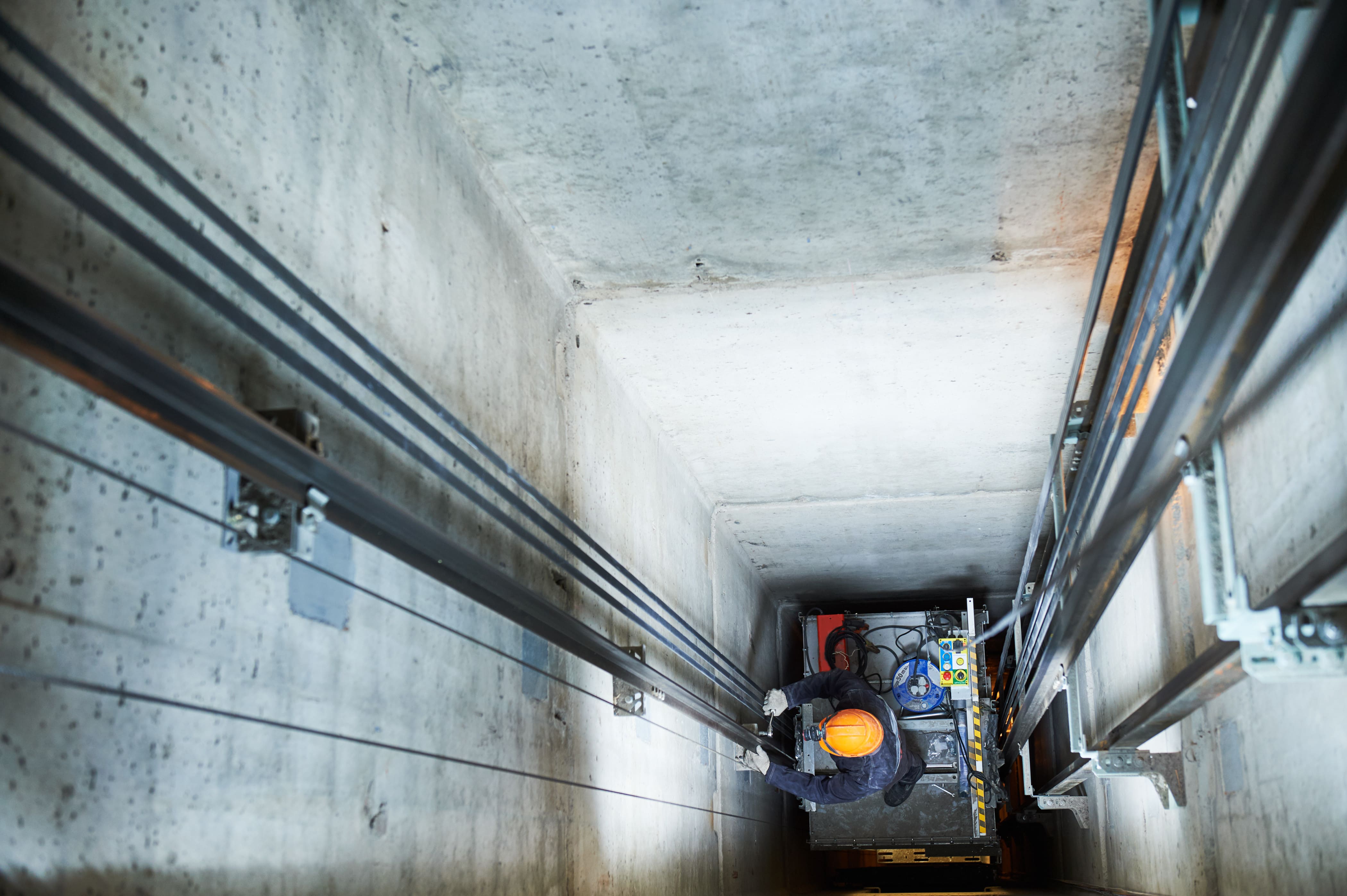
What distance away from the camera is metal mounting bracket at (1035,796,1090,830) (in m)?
6.18

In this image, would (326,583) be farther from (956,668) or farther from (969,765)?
(969,765)

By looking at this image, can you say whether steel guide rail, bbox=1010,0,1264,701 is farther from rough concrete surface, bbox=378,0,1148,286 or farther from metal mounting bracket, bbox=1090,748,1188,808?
metal mounting bracket, bbox=1090,748,1188,808

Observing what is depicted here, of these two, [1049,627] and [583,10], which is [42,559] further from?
[1049,627]

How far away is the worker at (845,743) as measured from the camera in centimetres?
603

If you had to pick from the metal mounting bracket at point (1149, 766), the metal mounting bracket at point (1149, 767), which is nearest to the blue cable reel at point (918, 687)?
the metal mounting bracket at point (1149, 767)

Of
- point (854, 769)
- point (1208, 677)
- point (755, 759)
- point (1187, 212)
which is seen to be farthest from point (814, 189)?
point (854, 769)

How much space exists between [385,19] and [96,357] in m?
1.47

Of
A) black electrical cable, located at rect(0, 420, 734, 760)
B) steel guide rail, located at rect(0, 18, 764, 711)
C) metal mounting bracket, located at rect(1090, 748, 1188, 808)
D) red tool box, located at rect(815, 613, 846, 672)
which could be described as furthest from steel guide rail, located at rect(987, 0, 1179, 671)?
red tool box, located at rect(815, 613, 846, 672)

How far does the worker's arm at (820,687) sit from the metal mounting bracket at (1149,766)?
8.79ft

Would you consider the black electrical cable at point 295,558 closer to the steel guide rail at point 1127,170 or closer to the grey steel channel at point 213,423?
the grey steel channel at point 213,423

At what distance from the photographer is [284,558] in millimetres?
1864

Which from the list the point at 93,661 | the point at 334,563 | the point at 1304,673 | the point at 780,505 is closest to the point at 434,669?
the point at 334,563

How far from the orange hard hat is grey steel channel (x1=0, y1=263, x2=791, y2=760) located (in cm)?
400

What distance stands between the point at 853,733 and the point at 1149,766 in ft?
7.65
